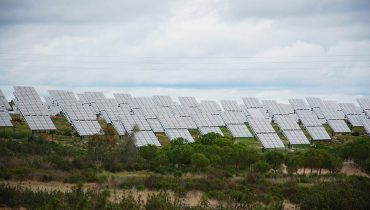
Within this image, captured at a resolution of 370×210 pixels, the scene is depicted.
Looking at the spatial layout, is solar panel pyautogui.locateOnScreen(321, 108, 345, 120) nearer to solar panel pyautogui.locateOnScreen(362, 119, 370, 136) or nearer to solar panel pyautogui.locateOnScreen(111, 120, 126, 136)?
solar panel pyautogui.locateOnScreen(362, 119, 370, 136)

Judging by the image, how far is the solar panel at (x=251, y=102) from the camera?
89.6 metres

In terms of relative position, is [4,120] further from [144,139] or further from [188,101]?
[188,101]

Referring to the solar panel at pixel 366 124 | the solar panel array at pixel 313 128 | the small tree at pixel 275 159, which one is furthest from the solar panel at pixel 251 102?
the small tree at pixel 275 159

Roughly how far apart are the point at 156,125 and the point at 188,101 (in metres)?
21.5

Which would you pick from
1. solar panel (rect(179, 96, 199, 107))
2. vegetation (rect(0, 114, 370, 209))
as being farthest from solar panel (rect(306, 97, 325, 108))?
vegetation (rect(0, 114, 370, 209))

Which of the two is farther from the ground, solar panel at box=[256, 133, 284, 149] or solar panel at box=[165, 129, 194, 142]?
solar panel at box=[165, 129, 194, 142]

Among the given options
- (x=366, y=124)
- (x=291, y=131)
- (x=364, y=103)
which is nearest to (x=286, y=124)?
(x=291, y=131)

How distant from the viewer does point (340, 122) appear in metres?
75.9

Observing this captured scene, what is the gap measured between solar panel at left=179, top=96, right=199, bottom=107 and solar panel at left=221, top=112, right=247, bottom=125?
10.7 m

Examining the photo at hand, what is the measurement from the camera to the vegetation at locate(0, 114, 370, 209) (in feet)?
95.2

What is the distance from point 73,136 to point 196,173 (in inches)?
871

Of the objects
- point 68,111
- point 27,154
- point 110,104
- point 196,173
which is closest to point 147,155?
point 196,173

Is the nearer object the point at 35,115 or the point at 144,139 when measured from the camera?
the point at 144,139

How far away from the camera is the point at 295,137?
199ft
